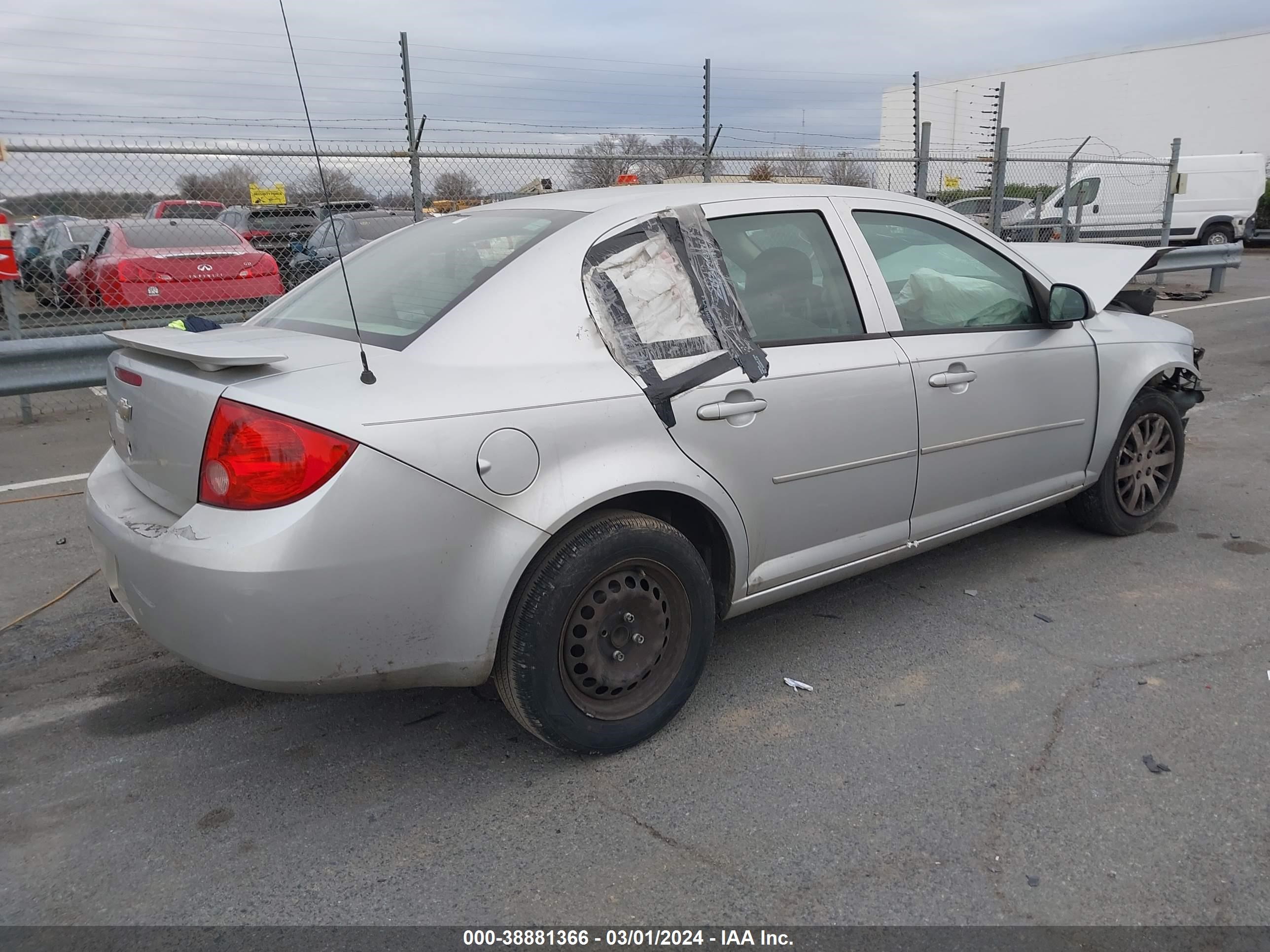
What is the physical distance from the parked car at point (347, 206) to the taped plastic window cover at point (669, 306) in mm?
4724

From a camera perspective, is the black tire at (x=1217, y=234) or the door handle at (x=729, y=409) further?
the black tire at (x=1217, y=234)

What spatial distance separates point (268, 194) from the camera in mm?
7664

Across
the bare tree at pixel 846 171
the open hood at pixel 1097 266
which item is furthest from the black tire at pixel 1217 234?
the open hood at pixel 1097 266

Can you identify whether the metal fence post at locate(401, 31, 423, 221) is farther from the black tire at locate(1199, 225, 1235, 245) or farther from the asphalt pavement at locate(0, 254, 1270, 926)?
the black tire at locate(1199, 225, 1235, 245)

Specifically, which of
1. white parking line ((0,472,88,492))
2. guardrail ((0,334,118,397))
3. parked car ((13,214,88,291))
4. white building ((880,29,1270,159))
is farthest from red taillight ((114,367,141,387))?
white building ((880,29,1270,159))

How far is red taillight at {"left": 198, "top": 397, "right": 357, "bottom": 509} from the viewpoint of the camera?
2430mm

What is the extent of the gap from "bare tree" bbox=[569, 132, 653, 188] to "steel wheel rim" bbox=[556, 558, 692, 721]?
681 cm

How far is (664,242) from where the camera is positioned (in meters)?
3.18

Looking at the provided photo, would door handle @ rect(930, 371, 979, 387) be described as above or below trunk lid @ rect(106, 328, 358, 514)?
below

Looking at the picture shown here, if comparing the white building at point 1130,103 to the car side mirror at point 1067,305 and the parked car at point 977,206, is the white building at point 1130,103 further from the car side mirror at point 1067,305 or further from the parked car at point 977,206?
the car side mirror at point 1067,305

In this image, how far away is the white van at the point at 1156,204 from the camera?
1753 centimetres

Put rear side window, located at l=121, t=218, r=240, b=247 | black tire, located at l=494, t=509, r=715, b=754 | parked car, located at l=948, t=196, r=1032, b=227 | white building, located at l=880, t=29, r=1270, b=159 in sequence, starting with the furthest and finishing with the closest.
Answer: white building, located at l=880, t=29, r=1270, b=159 < parked car, located at l=948, t=196, r=1032, b=227 < rear side window, located at l=121, t=218, r=240, b=247 < black tire, located at l=494, t=509, r=715, b=754

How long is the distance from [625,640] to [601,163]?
743 cm

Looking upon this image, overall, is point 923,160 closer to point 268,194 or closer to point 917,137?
point 917,137
